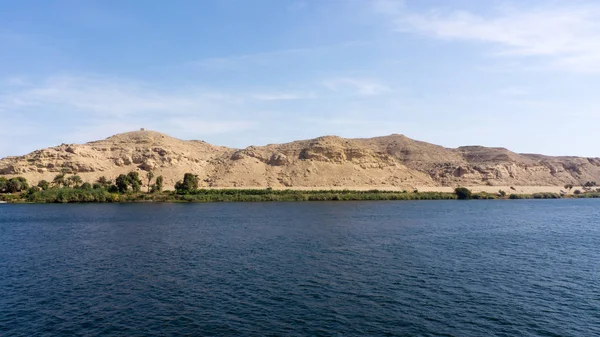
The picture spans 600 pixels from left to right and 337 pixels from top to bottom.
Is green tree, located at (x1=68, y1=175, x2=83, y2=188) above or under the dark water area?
above

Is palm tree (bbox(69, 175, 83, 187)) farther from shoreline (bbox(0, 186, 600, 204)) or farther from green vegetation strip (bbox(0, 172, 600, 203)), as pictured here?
shoreline (bbox(0, 186, 600, 204))

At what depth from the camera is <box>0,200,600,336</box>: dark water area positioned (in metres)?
17.8

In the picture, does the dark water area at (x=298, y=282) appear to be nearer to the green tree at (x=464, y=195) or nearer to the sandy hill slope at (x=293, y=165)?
the green tree at (x=464, y=195)

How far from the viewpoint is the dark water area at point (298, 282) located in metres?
17.8

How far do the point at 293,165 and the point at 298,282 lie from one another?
104m

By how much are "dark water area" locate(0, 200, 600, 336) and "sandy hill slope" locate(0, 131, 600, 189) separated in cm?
7573

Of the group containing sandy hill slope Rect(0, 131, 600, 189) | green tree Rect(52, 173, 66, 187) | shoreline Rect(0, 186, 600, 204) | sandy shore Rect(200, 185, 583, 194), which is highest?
sandy hill slope Rect(0, 131, 600, 189)

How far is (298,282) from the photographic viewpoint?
2389cm

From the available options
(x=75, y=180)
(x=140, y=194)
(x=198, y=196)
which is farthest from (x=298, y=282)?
(x=75, y=180)

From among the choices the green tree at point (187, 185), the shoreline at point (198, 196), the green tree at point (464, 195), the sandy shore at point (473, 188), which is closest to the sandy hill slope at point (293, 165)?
the sandy shore at point (473, 188)

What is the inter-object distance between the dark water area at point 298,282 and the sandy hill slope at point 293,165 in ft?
248

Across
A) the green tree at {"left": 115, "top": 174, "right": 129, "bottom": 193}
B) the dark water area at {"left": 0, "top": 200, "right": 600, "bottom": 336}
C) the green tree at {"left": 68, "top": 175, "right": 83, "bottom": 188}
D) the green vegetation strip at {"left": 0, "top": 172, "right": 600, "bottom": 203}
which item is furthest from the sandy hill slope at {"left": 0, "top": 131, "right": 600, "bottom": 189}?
the dark water area at {"left": 0, "top": 200, "right": 600, "bottom": 336}

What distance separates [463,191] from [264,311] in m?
96.6

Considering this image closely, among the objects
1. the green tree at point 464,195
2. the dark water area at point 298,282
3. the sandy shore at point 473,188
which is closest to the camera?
the dark water area at point 298,282
